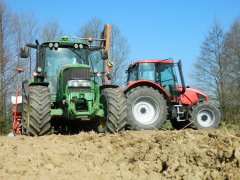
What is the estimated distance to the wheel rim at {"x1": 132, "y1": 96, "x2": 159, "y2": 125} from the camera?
10.3 meters

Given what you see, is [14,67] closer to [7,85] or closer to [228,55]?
[7,85]

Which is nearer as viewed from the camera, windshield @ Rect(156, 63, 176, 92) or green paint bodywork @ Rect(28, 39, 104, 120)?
green paint bodywork @ Rect(28, 39, 104, 120)

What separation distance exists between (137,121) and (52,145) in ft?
14.3

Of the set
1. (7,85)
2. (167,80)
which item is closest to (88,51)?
(167,80)

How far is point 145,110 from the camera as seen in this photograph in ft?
34.0

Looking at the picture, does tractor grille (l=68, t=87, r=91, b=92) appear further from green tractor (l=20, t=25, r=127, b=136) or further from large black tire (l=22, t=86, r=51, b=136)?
large black tire (l=22, t=86, r=51, b=136)

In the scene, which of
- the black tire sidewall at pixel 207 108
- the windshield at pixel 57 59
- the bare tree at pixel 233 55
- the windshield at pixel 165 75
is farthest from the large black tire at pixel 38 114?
the bare tree at pixel 233 55

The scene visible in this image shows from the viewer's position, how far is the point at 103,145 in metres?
5.85

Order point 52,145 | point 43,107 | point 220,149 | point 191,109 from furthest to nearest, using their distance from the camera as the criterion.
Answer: point 191,109 → point 43,107 → point 52,145 → point 220,149

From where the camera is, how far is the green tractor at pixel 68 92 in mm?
8094

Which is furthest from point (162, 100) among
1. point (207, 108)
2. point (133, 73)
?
point (133, 73)

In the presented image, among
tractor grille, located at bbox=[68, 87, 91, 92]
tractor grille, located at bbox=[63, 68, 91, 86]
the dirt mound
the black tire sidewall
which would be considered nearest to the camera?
the dirt mound

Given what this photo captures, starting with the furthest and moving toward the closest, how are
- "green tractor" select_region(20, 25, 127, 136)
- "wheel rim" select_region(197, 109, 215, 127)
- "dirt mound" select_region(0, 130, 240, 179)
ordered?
"wheel rim" select_region(197, 109, 215, 127) < "green tractor" select_region(20, 25, 127, 136) < "dirt mound" select_region(0, 130, 240, 179)

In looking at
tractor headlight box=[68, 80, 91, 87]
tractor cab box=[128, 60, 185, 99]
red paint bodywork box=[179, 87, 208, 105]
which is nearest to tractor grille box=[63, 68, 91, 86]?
tractor headlight box=[68, 80, 91, 87]
